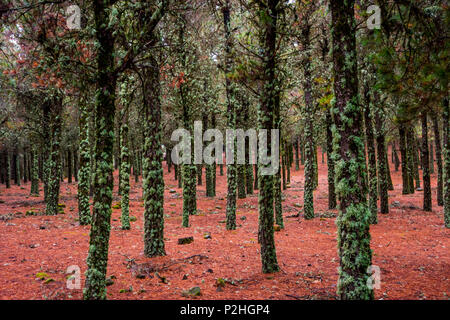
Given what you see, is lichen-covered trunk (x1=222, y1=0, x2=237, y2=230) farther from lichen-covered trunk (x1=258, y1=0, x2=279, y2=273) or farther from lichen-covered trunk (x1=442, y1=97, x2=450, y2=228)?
lichen-covered trunk (x1=442, y1=97, x2=450, y2=228)

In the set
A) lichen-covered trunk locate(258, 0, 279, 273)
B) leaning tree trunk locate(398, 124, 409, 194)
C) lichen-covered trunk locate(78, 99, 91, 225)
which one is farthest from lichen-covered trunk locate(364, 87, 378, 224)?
lichen-covered trunk locate(78, 99, 91, 225)

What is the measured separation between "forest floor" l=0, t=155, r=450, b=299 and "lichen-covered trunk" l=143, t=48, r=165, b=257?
0.55 m

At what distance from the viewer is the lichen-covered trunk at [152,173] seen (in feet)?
27.7

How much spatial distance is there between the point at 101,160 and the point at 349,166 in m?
4.25

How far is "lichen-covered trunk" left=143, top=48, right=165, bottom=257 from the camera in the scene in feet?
27.7

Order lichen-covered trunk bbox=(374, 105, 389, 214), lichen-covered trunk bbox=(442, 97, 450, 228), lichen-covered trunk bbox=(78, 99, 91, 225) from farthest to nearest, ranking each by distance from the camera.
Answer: lichen-covered trunk bbox=(374, 105, 389, 214)
lichen-covered trunk bbox=(78, 99, 91, 225)
lichen-covered trunk bbox=(442, 97, 450, 228)

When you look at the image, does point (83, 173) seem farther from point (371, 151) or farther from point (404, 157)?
point (404, 157)

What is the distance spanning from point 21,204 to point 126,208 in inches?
478

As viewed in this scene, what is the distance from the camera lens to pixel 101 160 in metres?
4.83

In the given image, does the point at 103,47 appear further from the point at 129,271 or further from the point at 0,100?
the point at 0,100

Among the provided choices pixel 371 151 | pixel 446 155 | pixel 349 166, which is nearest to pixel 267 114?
pixel 349 166

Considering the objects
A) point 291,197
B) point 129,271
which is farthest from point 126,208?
point 291,197

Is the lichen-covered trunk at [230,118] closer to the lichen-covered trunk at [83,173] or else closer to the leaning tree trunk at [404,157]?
the lichen-covered trunk at [83,173]
